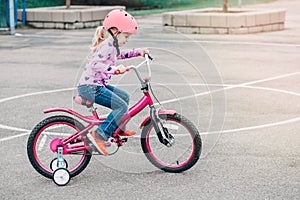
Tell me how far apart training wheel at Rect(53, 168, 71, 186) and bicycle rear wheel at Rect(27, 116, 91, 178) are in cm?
15

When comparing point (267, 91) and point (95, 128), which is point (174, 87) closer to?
point (267, 91)

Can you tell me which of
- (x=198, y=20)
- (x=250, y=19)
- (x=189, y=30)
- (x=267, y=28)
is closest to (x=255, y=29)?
(x=250, y=19)

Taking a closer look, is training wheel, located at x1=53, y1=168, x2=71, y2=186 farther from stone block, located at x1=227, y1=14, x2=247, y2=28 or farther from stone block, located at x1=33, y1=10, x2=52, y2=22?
stone block, located at x1=33, y1=10, x2=52, y2=22

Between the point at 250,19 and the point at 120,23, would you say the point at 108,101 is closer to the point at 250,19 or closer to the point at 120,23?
the point at 120,23

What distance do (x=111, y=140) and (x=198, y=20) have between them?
14357 millimetres

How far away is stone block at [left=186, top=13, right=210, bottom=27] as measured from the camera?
68.3 feet

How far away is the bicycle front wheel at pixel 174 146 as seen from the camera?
6926 millimetres

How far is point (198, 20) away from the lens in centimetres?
2094

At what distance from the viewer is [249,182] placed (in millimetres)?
6770

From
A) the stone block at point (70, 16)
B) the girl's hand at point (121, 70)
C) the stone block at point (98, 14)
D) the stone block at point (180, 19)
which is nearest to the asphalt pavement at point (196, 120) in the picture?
the girl's hand at point (121, 70)

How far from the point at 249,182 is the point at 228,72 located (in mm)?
7260

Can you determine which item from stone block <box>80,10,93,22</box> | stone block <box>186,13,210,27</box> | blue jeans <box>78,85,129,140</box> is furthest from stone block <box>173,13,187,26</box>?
blue jeans <box>78,85,129,140</box>

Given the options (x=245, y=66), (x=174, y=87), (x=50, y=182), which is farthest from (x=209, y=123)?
(x=245, y=66)

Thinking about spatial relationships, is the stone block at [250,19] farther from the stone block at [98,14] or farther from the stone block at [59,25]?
the stone block at [59,25]
